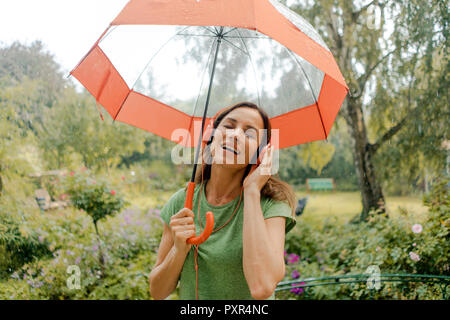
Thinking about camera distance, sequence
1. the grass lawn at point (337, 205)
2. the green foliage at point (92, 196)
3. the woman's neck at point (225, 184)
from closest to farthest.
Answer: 1. the woman's neck at point (225, 184)
2. the green foliage at point (92, 196)
3. the grass lawn at point (337, 205)

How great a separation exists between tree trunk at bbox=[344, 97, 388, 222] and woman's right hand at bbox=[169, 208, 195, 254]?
13.2ft

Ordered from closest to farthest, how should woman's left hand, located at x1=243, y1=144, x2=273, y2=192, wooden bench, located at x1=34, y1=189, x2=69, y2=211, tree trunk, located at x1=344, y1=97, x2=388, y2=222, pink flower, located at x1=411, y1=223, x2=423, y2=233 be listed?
woman's left hand, located at x1=243, y1=144, x2=273, y2=192, pink flower, located at x1=411, y1=223, x2=423, y2=233, wooden bench, located at x1=34, y1=189, x2=69, y2=211, tree trunk, located at x1=344, y1=97, x2=388, y2=222

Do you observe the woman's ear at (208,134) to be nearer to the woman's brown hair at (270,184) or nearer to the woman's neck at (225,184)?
the woman's brown hair at (270,184)

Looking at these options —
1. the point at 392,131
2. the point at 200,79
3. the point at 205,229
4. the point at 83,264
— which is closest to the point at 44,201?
the point at 83,264

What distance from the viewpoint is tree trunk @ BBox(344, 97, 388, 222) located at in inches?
180

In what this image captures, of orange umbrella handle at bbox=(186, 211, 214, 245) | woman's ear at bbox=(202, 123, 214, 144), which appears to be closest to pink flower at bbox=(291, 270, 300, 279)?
woman's ear at bbox=(202, 123, 214, 144)

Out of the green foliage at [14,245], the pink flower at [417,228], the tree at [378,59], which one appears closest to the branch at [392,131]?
the tree at [378,59]

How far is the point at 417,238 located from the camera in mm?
3107

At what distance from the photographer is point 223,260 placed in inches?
46.7

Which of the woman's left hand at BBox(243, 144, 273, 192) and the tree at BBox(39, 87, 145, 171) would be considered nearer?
the woman's left hand at BBox(243, 144, 273, 192)

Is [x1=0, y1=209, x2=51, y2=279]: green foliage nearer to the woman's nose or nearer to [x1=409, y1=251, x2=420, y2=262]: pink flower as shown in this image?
the woman's nose

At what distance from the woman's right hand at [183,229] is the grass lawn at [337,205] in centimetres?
370

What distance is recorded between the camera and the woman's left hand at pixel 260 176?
47.4 inches
